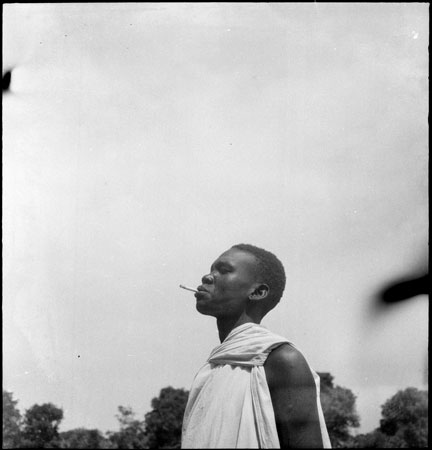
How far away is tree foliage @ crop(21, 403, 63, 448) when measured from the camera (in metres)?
3.72

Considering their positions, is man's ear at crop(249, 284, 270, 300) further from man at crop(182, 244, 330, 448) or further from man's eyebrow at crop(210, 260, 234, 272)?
man's eyebrow at crop(210, 260, 234, 272)

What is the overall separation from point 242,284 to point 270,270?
0.57 feet

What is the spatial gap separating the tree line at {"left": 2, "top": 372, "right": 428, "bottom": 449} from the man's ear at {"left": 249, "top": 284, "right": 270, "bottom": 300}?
0.61 metres

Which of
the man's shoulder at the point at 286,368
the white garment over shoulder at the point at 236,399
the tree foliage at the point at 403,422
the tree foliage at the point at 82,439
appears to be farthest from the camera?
the tree foliage at the point at 82,439

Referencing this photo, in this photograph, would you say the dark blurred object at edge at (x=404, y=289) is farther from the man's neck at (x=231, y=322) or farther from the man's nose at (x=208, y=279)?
the man's nose at (x=208, y=279)

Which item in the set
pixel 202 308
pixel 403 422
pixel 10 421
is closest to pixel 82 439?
pixel 10 421

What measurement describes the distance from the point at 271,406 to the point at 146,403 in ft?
3.29

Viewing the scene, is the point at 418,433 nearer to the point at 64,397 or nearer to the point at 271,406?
the point at 271,406

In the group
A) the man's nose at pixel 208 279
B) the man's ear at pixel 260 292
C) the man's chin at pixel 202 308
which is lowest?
the man's chin at pixel 202 308

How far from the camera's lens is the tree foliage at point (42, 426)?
3.72 metres

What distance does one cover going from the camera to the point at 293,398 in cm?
302

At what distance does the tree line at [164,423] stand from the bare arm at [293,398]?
→ 2.12ft

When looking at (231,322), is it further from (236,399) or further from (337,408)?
(337,408)

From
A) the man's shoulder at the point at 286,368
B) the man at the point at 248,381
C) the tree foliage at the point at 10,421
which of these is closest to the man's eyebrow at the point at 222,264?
the man at the point at 248,381
